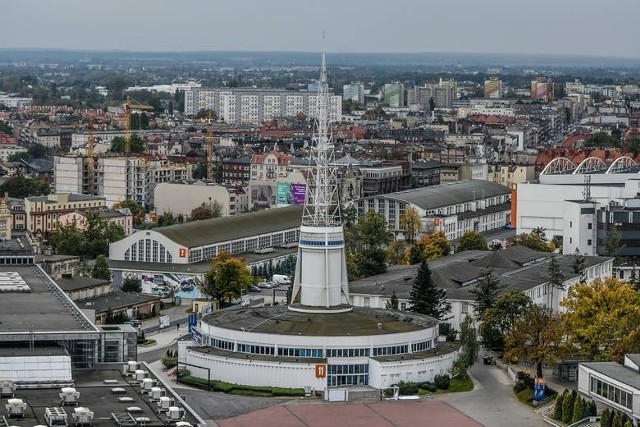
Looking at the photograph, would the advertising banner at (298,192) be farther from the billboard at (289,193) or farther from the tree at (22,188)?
the tree at (22,188)

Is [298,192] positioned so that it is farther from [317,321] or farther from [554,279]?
[317,321]

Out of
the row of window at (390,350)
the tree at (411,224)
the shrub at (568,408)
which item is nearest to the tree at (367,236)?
the tree at (411,224)

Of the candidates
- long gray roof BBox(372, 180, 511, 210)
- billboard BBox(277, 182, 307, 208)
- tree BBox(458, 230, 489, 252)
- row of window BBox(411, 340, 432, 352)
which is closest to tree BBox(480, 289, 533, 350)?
row of window BBox(411, 340, 432, 352)

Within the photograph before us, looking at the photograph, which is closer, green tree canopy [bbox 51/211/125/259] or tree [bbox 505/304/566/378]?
tree [bbox 505/304/566/378]

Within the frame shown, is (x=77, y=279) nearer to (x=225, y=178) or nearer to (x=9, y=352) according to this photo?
(x=9, y=352)

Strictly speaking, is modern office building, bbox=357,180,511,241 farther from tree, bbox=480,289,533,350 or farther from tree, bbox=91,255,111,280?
tree, bbox=480,289,533,350

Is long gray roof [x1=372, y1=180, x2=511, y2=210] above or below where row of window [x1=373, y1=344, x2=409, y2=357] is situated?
below
